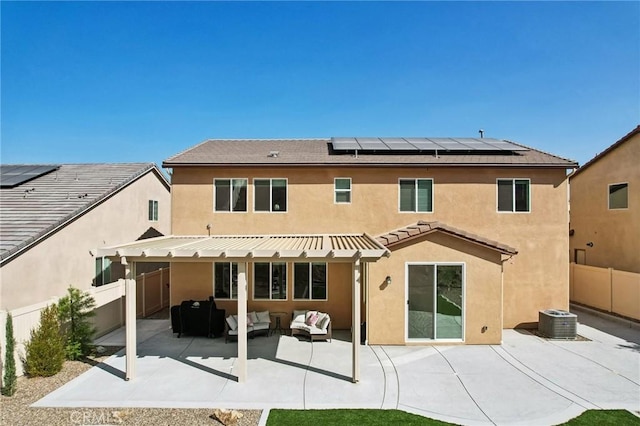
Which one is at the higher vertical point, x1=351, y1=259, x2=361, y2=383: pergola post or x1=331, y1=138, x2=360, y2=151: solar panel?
x1=331, y1=138, x2=360, y2=151: solar panel

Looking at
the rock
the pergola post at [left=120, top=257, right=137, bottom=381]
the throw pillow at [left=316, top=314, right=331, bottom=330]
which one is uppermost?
the pergola post at [left=120, top=257, right=137, bottom=381]

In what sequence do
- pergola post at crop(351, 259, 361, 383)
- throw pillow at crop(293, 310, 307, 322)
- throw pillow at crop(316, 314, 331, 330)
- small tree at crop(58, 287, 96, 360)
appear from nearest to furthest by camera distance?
1. pergola post at crop(351, 259, 361, 383)
2. small tree at crop(58, 287, 96, 360)
3. throw pillow at crop(316, 314, 331, 330)
4. throw pillow at crop(293, 310, 307, 322)

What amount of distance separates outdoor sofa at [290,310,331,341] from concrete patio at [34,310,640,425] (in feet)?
0.93

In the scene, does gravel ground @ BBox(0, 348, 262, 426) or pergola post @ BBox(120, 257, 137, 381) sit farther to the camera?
pergola post @ BBox(120, 257, 137, 381)

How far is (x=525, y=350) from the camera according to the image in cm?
1048

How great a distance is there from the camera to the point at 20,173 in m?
15.0

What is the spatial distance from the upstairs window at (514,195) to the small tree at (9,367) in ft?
51.8

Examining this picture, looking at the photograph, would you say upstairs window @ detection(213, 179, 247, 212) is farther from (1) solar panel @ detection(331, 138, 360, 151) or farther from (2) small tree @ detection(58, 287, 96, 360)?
(2) small tree @ detection(58, 287, 96, 360)

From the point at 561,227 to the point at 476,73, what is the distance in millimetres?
7478

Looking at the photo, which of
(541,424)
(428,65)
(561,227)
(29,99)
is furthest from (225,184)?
(29,99)

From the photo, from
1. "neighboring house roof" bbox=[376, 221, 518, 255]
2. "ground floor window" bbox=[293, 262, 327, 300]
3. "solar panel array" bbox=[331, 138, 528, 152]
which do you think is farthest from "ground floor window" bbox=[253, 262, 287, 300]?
"solar panel array" bbox=[331, 138, 528, 152]

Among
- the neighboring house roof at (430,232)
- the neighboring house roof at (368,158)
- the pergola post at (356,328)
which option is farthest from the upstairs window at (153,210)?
the pergola post at (356,328)

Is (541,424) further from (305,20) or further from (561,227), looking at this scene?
(305,20)

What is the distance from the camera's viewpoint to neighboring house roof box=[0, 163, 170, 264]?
10055 millimetres
